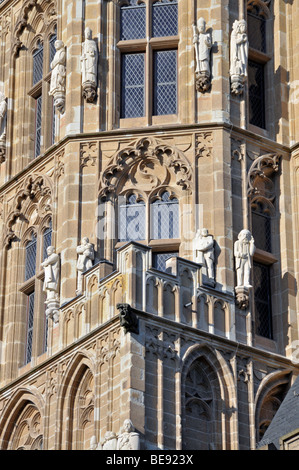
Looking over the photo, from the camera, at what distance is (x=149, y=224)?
4344 cm

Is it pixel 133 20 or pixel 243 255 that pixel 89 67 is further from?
pixel 243 255

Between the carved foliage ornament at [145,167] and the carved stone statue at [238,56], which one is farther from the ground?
the carved stone statue at [238,56]

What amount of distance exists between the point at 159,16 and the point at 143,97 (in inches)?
81.7

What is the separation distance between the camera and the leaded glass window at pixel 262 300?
140 ft

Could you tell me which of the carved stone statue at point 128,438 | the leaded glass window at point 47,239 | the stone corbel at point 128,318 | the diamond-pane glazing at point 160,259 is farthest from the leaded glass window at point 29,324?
the carved stone statue at point 128,438

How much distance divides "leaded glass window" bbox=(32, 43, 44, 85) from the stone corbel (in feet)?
30.4

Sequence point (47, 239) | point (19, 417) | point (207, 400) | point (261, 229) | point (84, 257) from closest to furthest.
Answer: point (207, 400), point (84, 257), point (19, 417), point (261, 229), point (47, 239)

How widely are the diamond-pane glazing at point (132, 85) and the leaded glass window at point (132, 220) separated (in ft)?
6.74

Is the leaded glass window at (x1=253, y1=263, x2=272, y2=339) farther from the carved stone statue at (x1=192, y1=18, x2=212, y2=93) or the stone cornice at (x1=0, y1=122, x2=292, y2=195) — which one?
the carved stone statue at (x1=192, y1=18, x2=212, y2=93)

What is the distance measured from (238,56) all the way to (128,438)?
9.92 metres

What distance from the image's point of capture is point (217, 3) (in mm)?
45156

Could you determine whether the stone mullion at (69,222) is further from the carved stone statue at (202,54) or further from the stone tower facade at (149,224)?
the carved stone statue at (202,54)

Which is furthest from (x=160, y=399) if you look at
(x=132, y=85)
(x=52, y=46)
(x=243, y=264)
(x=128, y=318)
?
(x=52, y=46)

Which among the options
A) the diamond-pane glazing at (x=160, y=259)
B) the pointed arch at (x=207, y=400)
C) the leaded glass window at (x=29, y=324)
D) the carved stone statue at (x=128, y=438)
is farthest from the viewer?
the leaded glass window at (x=29, y=324)
